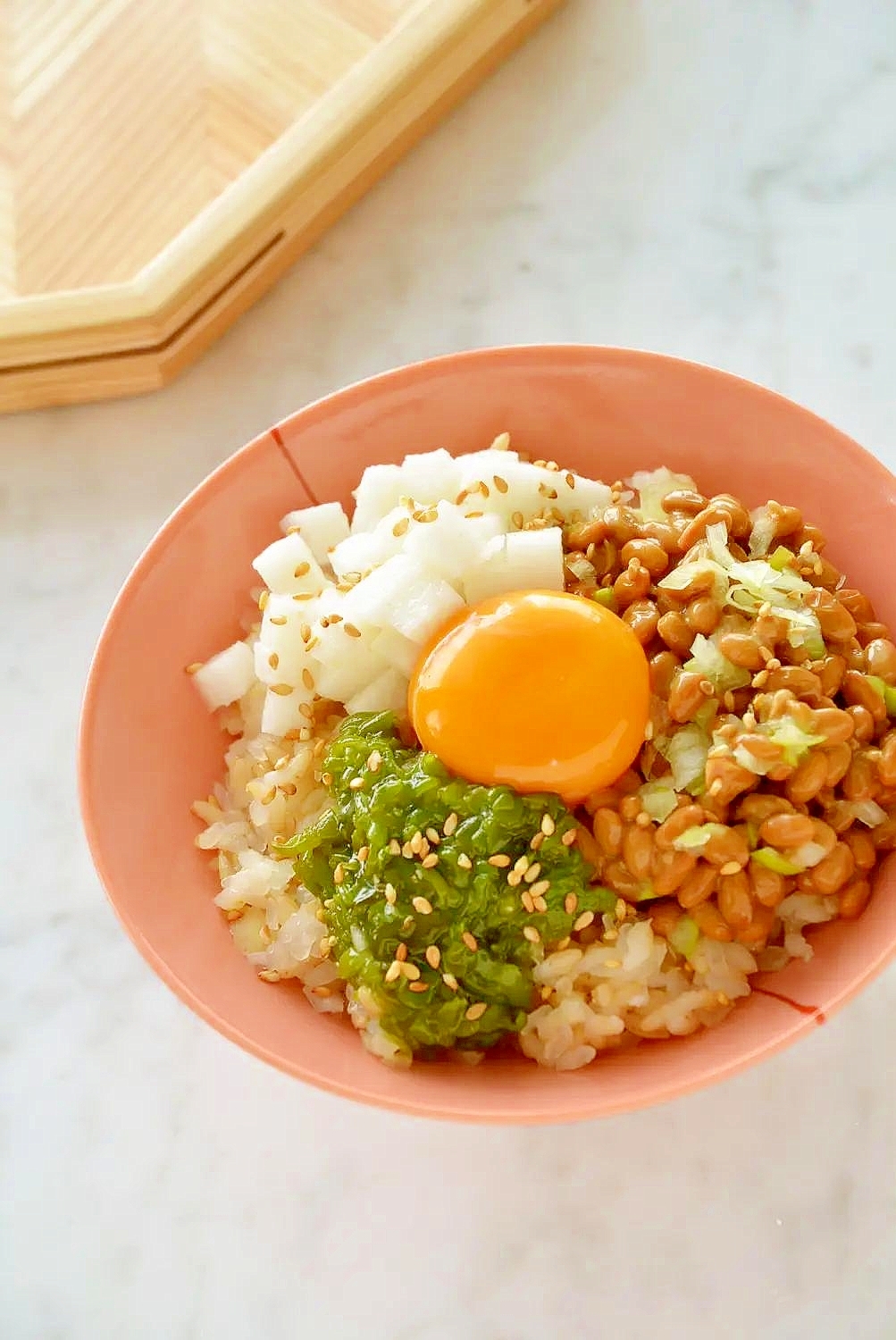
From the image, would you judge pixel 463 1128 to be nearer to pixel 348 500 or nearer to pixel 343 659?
pixel 343 659

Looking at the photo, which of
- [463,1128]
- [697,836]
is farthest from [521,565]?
[463,1128]

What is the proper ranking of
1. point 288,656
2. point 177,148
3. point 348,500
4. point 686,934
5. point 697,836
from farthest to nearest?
point 177,148, point 348,500, point 288,656, point 686,934, point 697,836

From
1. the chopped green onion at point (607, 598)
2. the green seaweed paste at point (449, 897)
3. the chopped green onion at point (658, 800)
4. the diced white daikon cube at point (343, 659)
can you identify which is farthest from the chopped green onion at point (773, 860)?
the diced white daikon cube at point (343, 659)

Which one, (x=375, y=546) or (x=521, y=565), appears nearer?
(x=521, y=565)

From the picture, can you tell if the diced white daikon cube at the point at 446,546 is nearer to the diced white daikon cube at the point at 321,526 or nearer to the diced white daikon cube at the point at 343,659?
the diced white daikon cube at the point at 343,659

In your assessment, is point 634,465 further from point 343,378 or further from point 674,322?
point 343,378

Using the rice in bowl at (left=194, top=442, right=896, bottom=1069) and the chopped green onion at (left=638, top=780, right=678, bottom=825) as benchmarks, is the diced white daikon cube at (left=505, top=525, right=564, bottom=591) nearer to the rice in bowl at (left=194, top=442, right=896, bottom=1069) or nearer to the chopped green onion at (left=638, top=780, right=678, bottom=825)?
the rice in bowl at (left=194, top=442, right=896, bottom=1069)
